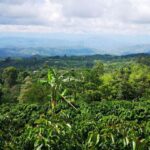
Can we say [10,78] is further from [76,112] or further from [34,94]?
[76,112]

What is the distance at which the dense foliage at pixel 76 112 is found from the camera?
1392 cm

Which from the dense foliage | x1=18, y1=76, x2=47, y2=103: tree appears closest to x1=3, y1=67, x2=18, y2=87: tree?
the dense foliage

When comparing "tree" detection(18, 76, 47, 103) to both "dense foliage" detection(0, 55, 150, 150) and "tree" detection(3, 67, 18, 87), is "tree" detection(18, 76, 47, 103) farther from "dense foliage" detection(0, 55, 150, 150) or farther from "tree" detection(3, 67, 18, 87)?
"tree" detection(3, 67, 18, 87)

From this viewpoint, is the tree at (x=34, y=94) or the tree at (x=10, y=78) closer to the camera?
the tree at (x=34, y=94)

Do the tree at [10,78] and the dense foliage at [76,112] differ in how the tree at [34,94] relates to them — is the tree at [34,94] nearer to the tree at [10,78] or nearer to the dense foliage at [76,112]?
the dense foliage at [76,112]

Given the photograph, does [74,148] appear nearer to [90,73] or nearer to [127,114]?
[127,114]

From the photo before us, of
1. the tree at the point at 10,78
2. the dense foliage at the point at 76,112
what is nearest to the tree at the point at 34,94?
the dense foliage at the point at 76,112

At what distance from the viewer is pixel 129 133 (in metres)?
13.7

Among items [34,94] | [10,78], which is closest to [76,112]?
[34,94]

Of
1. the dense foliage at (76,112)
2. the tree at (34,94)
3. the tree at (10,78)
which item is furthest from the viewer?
the tree at (10,78)

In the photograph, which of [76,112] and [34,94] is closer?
[76,112]

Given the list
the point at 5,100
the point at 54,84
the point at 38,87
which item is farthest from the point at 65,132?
the point at 5,100

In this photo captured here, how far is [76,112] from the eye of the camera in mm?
60719

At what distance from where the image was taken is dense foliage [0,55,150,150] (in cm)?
1392
